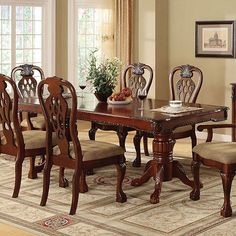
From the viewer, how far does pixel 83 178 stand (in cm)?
538

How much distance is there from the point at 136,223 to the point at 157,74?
4.14 meters

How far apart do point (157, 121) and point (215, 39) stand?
11.3 feet

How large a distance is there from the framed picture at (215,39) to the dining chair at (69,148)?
337 cm

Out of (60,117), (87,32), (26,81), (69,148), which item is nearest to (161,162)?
(69,148)

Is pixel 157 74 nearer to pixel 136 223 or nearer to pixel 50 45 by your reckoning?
pixel 50 45

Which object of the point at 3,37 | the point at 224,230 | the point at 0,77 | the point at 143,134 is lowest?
the point at 224,230

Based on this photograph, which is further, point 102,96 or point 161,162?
point 102,96

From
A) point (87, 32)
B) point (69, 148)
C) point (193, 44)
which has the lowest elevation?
point (69, 148)

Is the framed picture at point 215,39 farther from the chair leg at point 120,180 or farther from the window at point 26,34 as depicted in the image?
the chair leg at point 120,180

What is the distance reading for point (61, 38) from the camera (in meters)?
9.05

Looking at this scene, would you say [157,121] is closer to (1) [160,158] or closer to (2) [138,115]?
(2) [138,115]

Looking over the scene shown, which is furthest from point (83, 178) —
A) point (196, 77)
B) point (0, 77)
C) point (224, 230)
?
point (196, 77)

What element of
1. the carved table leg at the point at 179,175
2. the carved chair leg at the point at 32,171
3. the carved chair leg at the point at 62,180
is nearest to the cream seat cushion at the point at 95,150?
the carved chair leg at the point at 62,180

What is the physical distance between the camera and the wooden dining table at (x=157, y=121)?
196 inches
